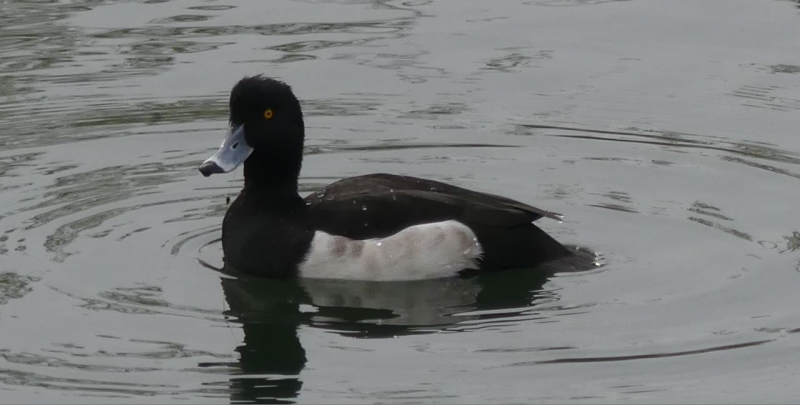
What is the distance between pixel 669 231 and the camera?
10.1 metres

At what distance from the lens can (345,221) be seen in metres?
9.34

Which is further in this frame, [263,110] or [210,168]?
[263,110]

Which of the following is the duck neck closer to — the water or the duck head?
the duck head

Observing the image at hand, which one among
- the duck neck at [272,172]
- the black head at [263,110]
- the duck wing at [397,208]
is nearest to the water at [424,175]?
the duck wing at [397,208]

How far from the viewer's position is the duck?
9344mm

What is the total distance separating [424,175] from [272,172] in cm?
191

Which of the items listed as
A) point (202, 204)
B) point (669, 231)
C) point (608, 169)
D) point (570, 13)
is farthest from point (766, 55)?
point (202, 204)

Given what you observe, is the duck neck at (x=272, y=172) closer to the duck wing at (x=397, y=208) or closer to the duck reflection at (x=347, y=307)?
the duck wing at (x=397, y=208)

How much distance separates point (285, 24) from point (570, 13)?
8.66 feet

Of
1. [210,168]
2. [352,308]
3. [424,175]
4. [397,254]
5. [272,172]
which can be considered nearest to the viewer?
[352,308]

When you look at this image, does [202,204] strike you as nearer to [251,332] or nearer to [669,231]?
[251,332]

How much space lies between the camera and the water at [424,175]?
26.1ft

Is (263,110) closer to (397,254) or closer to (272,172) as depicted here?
(272,172)

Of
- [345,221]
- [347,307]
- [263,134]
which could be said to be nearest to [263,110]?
[263,134]
